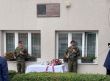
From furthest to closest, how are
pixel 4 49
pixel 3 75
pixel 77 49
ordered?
pixel 4 49 < pixel 77 49 < pixel 3 75

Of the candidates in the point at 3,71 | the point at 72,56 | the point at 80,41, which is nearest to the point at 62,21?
the point at 80,41

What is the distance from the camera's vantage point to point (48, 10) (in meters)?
17.9

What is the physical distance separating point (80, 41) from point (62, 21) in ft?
3.63

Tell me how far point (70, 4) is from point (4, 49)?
3500 mm

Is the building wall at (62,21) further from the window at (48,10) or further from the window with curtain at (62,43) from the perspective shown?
the window with curtain at (62,43)

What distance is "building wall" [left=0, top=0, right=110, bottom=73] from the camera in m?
17.5

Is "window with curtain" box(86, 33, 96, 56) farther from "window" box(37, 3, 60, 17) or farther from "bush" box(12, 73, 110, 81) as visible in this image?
"bush" box(12, 73, 110, 81)

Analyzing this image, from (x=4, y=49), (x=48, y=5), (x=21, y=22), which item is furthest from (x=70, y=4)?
(x=4, y=49)

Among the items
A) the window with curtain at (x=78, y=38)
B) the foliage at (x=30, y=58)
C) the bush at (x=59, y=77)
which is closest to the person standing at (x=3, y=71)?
the bush at (x=59, y=77)

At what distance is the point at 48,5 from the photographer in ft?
58.8

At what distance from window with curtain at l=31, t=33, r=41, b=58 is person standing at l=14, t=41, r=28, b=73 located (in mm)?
458

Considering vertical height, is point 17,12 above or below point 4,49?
above

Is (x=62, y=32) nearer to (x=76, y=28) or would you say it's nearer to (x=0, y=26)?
(x=76, y=28)

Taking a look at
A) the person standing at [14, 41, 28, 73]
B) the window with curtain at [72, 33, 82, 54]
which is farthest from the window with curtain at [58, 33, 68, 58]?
the person standing at [14, 41, 28, 73]
